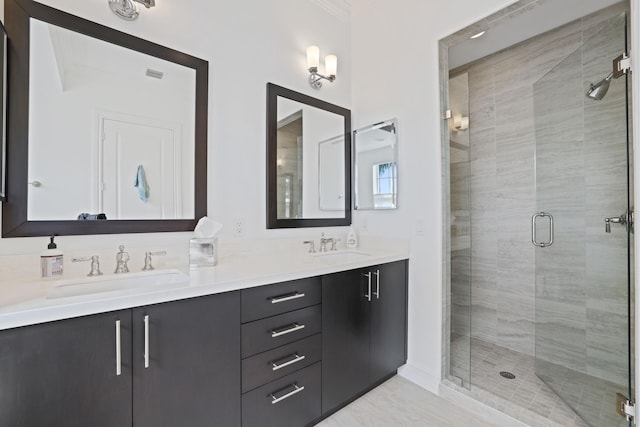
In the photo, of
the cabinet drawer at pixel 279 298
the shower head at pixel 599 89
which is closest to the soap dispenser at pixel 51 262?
the cabinet drawer at pixel 279 298

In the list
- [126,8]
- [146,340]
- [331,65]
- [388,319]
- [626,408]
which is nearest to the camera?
[146,340]

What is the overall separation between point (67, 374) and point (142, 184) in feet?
3.08

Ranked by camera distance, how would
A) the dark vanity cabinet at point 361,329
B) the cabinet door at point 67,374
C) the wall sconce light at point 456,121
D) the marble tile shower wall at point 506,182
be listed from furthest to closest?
the marble tile shower wall at point 506,182, the wall sconce light at point 456,121, the dark vanity cabinet at point 361,329, the cabinet door at point 67,374

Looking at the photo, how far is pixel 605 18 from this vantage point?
2.04 meters

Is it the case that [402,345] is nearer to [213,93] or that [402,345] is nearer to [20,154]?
[213,93]

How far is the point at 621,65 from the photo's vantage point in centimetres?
142

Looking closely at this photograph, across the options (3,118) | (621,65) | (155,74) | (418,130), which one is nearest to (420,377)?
(418,130)

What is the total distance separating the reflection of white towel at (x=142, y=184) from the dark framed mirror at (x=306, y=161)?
2.46 feet

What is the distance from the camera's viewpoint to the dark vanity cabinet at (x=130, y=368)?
909mm

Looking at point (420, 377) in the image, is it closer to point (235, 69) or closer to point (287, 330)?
point (287, 330)

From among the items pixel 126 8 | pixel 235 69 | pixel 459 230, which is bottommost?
pixel 459 230

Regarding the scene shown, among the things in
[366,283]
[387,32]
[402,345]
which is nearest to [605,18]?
[387,32]

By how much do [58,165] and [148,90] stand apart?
0.59m

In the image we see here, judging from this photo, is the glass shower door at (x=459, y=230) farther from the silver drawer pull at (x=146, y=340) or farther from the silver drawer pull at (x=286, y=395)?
the silver drawer pull at (x=146, y=340)
